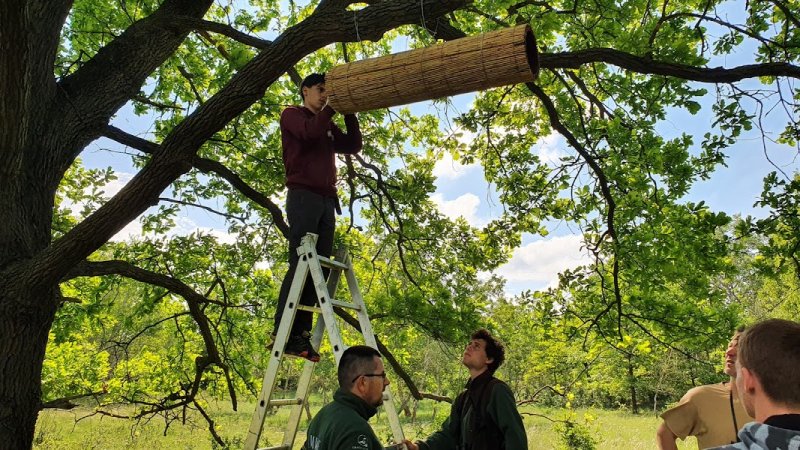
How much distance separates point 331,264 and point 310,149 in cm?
81

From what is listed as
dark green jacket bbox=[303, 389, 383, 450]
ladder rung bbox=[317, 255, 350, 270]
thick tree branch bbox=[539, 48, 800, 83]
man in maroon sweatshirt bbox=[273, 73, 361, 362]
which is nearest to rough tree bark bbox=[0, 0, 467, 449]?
man in maroon sweatshirt bbox=[273, 73, 361, 362]

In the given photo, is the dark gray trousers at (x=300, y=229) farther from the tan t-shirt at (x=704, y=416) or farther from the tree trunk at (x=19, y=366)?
the tan t-shirt at (x=704, y=416)

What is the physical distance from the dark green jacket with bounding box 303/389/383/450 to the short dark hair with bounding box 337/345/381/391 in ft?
0.18

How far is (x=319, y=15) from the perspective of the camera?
3465mm

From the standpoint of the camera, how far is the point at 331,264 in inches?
139

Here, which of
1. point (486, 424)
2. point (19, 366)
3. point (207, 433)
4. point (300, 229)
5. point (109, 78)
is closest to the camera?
point (486, 424)

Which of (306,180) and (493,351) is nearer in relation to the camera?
(306,180)

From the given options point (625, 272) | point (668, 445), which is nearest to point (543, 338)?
point (625, 272)

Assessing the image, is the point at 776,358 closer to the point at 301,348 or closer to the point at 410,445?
the point at 410,445

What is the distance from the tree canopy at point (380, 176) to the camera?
12.0ft

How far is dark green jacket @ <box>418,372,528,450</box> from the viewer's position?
10.3ft

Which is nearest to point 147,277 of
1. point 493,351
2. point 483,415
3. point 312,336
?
point 312,336

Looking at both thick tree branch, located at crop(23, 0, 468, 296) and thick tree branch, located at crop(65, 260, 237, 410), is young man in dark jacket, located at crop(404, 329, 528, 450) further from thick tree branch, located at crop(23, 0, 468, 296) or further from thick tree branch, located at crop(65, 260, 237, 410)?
thick tree branch, located at crop(65, 260, 237, 410)

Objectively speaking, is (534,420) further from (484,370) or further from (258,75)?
(258,75)
